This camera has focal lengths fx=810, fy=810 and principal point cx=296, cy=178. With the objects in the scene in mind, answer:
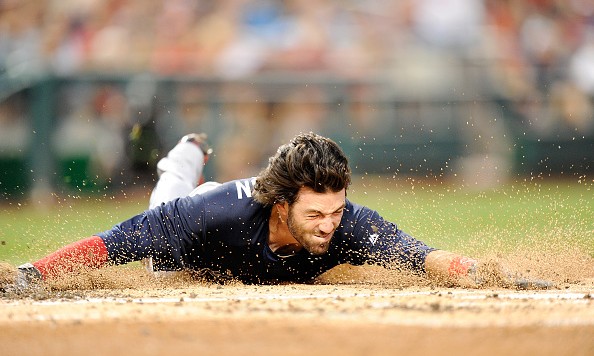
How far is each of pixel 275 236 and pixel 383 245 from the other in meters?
0.62

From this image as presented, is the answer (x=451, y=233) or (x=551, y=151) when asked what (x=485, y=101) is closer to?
(x=551, y=151)

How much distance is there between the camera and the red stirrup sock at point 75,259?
4.45 meters

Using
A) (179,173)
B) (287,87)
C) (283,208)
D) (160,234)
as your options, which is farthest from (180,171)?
(287,87)

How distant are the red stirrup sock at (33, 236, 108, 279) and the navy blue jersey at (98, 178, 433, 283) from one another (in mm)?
56

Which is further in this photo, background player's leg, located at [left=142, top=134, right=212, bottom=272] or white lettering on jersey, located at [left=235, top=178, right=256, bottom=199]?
background player's leg, located at [left=142, top=134, right=212, bottom=272]

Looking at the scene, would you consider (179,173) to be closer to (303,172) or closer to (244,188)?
(244,188)

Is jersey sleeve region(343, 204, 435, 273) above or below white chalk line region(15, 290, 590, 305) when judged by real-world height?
above

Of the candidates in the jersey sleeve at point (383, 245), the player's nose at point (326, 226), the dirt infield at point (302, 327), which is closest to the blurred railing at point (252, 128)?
the jersey sleeve at point (383, 245)

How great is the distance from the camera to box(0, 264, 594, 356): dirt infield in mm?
3029

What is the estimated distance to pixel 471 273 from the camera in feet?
14.6

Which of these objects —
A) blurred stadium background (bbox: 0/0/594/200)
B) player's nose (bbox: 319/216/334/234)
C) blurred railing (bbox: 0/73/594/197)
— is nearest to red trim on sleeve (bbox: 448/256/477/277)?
player's nose (bbox: 319/216/334/234)

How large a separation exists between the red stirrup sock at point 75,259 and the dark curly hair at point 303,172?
92 cm

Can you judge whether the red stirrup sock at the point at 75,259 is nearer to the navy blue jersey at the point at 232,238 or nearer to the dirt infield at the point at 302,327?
the navy blue jersey at the point at 232,238

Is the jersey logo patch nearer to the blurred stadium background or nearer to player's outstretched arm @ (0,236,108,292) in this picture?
player's outstretched arm @ (0,236,108,292)
